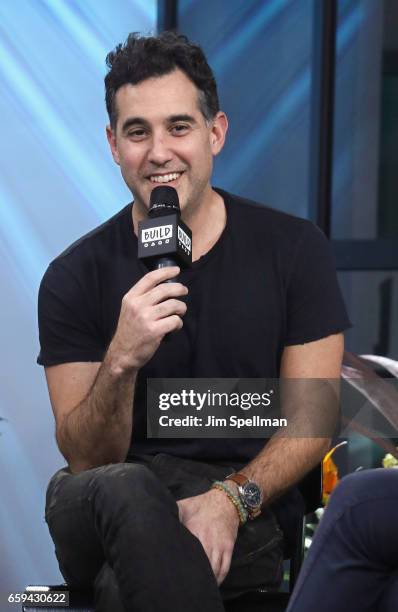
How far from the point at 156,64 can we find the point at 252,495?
0.84 meters

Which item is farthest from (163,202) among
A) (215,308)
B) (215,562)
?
(215,562)

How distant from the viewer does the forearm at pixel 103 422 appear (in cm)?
172

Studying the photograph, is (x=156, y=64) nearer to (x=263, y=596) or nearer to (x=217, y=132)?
(x=217, y=132)

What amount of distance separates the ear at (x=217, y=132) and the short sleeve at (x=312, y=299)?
0.84ft

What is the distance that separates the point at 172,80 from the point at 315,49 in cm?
171

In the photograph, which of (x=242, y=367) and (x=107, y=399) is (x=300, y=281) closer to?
(x=242, y=367)

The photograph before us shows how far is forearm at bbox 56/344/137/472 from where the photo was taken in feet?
5.65

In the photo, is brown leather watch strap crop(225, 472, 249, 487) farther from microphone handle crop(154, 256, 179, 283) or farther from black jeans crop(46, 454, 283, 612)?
microphone handle crop(154, 256, 179, 283)

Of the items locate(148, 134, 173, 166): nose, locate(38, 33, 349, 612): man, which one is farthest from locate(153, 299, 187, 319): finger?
locate(148, 134, 173, 166): nose

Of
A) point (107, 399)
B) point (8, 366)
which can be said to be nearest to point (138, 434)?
point (107, 399)

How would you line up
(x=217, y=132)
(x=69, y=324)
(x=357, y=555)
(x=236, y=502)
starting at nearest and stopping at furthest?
(x=357, y=555) < (x=236, y=502) < (x=69, y=324) < (x=217, y=132)

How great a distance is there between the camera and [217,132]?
206 centimetres

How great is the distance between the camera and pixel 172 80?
1952 millimetres

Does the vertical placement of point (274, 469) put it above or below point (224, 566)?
above
